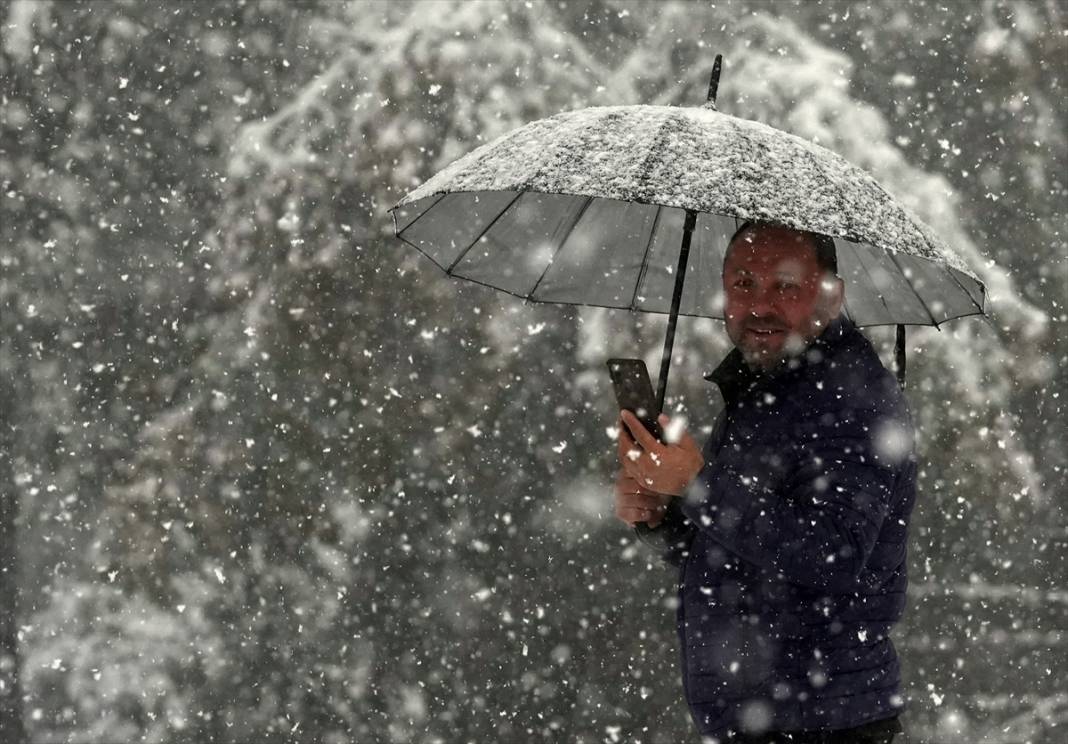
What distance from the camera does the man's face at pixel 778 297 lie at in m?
2.20

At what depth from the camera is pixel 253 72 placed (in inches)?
177

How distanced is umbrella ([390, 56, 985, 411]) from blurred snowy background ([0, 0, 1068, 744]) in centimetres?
159

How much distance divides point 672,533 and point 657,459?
0.45m

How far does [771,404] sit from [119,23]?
387 centimetres

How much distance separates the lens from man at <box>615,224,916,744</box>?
197 cm

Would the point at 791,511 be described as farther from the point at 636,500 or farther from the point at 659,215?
the point at 659,215

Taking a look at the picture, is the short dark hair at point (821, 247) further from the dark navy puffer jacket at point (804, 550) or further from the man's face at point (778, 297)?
the dark navy puffer jacket at point (804, 550)

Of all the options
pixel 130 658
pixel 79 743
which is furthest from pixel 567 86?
pixel 79 743

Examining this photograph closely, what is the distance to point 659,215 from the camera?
282cm

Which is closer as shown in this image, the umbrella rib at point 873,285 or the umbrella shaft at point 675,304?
the umbrella shaft at point 675,304

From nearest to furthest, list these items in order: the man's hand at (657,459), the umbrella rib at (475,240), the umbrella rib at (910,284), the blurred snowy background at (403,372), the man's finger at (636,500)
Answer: the man's hand at (657,459), the man's finger at (636,500), the umbrella rib at (910,284), the umbrella rib at (475,240), the blurred snowy background at (403,372)

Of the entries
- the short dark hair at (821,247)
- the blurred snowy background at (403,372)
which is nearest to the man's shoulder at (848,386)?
the short dark hair at (821,247)

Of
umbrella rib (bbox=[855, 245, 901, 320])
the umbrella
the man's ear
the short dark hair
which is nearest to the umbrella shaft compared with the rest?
the umbrella

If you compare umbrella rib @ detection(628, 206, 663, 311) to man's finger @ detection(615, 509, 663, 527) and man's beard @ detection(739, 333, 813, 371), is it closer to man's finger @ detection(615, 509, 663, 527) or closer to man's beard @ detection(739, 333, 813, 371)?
man's beard @ detection(739, 333, 813, 371)
